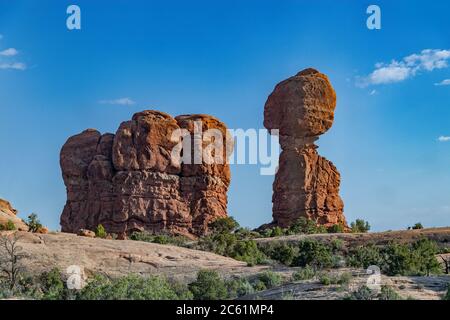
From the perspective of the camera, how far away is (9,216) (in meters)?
42.1

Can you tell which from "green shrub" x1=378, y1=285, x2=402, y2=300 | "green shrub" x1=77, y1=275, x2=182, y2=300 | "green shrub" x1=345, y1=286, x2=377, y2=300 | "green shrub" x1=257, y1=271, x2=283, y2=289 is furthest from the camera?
"green shrub" x1=257, y1=271, x2=283, y2=289

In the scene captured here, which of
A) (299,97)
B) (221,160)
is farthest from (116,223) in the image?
(299,97)

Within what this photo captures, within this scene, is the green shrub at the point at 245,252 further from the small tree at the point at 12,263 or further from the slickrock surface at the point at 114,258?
the small tree at the point at 12,263

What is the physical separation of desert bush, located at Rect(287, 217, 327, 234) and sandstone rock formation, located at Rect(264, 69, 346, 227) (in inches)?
92.4

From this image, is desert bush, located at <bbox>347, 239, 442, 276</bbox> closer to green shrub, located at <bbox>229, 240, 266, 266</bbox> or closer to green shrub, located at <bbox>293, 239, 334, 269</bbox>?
green shrub, located at <bbox>293, 239, 334, 269</bbox>

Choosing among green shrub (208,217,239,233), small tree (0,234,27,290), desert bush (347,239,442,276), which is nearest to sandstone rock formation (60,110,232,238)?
green shrub (208,217,239,233)

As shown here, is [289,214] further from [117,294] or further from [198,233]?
[117,294]

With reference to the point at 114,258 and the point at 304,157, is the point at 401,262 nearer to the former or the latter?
the point at 114,258

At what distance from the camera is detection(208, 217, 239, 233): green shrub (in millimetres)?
58688
